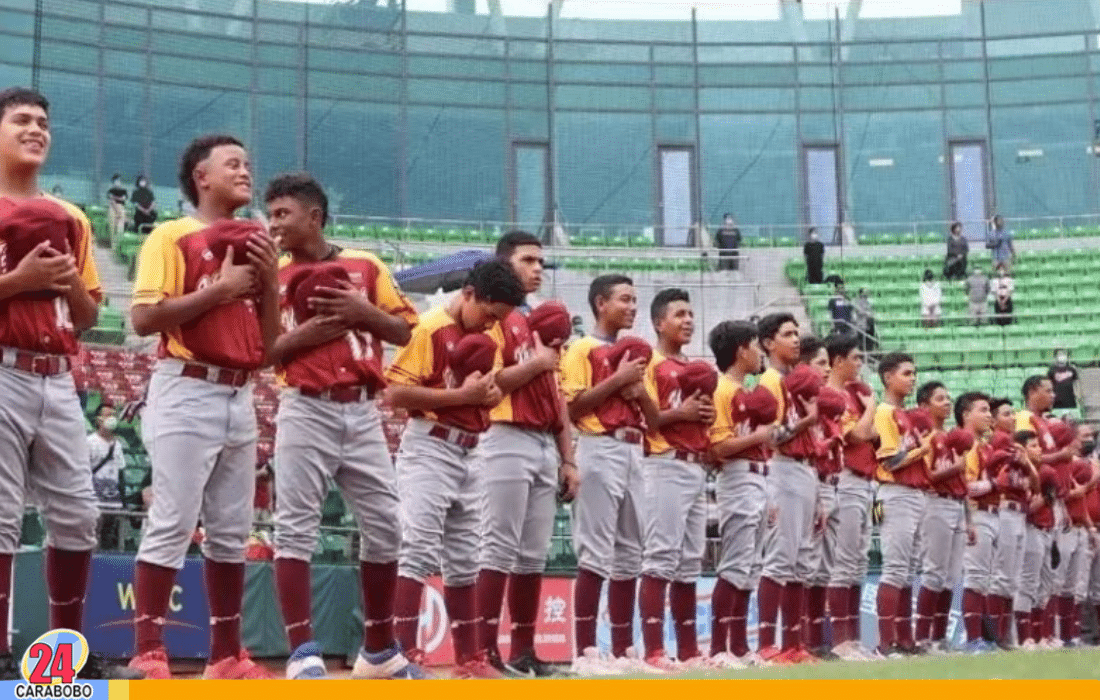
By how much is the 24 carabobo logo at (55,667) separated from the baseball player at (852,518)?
22.4ft

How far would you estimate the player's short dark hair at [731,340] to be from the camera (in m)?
10.3

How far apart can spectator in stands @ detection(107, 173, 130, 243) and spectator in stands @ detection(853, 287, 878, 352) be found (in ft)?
36.1

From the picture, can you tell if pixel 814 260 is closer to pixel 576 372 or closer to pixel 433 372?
pixel 576 372

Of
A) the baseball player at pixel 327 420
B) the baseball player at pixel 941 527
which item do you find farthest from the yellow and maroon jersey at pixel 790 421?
the baseball player at pixel 327 420

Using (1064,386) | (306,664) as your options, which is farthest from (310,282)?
(1064,386)

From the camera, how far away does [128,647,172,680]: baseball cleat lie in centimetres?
579

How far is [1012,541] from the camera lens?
13625 millimetres

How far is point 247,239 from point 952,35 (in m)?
29.8

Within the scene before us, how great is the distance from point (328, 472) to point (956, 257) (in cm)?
2270

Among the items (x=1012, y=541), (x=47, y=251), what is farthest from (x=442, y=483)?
(x=1012, y=541)

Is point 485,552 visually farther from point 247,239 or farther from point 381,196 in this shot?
point 381,196

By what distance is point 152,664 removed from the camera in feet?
19.1

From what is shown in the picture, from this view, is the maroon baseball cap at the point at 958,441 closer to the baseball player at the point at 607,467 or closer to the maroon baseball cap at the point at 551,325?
the baseball player at the point at 607,467

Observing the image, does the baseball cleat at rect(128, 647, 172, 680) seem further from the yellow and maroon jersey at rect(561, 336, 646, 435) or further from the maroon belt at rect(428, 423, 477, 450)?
the yellow and maroon jersey at rect(561, 336, 646, 435)
